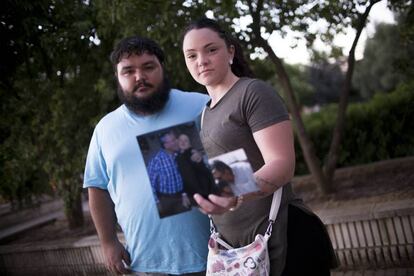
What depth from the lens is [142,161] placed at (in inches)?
80.5

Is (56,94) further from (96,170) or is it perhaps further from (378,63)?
(378,63)

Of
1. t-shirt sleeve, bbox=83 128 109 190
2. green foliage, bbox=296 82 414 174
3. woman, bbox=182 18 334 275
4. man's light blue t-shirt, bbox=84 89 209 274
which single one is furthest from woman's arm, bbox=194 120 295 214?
green foliage, bbox=296 82 414 174

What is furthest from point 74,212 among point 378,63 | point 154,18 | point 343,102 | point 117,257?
point 378,63

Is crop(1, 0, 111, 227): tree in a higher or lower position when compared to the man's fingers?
A: higher

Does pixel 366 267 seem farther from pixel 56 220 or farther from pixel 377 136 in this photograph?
pixel 56 220

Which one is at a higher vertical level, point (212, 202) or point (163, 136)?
point (163, 136)

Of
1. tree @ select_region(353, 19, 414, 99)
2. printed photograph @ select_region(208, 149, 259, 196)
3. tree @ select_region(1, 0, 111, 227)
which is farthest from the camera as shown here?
tree @ select_region(353, 19, 414, 99)

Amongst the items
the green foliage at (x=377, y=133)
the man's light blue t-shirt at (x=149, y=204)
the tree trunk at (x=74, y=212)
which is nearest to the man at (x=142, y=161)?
the man's light blue t-shirt at (x=149, y=204)

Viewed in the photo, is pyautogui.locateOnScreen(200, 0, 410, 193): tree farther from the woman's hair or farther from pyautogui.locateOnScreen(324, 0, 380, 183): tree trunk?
the woman's hair

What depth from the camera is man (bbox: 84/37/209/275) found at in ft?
6.85

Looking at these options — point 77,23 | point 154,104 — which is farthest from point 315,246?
point 77,23

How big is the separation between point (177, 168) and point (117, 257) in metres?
1.16

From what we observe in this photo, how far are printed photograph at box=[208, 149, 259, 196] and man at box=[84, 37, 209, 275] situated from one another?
2.43 ft

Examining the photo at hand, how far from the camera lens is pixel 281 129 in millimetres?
1570
